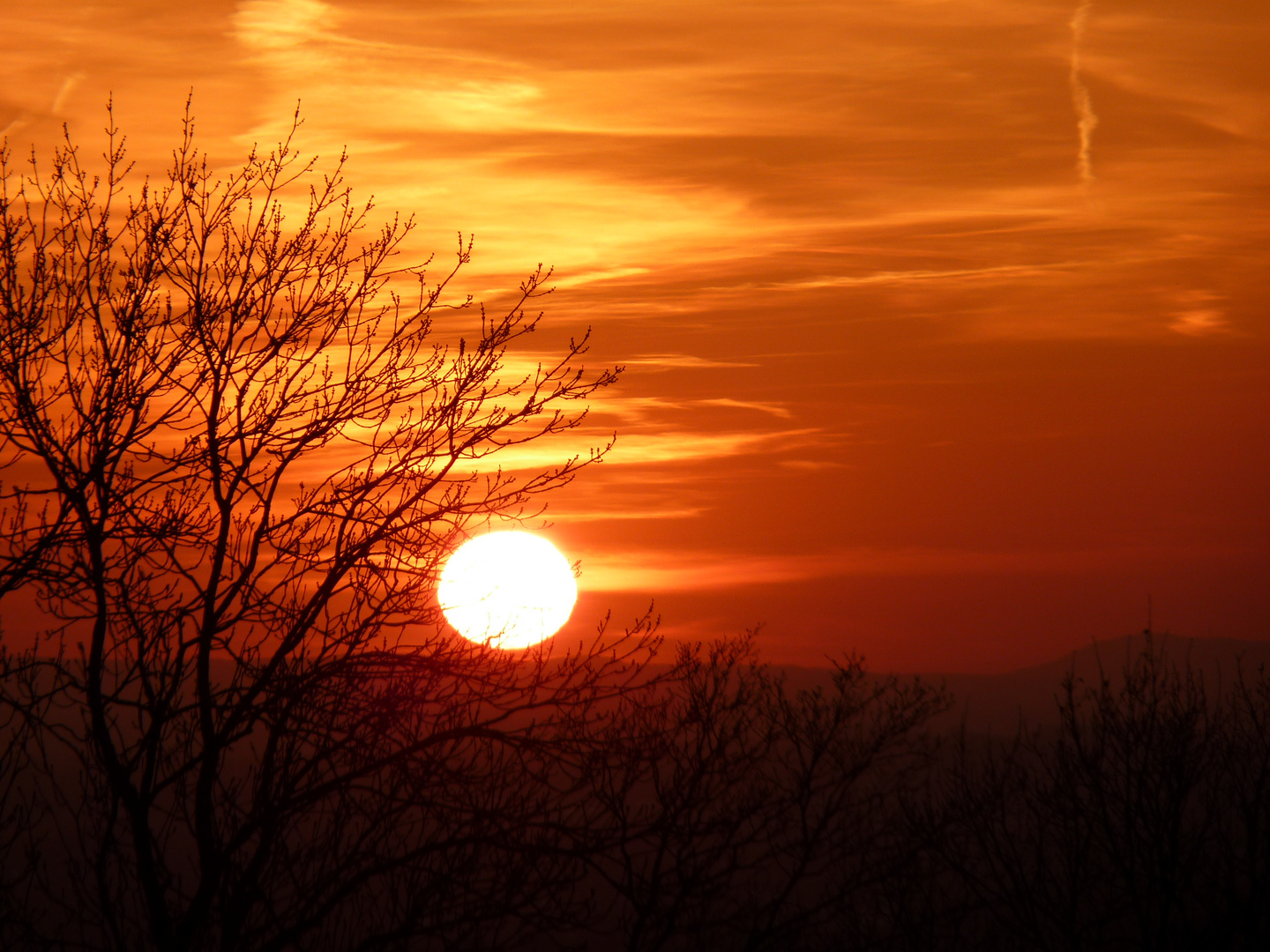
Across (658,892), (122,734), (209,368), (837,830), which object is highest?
(209,368)

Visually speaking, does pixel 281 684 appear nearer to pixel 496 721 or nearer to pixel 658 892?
pixel 496 721

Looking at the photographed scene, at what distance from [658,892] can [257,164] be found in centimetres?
658

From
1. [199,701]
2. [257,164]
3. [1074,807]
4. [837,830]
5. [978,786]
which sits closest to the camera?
[199,701]

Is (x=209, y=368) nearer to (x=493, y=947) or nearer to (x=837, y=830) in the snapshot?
(x=493, y=947)

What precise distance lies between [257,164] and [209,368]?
65.0 inches

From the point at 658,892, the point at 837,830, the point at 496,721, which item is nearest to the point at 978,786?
the point at 837,830

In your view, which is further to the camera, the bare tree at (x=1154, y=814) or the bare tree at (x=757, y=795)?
the bare tree at (x=1154, y=814)

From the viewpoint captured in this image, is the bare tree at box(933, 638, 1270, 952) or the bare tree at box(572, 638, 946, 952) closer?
the bare tree at box(572, 638, 946, 952)

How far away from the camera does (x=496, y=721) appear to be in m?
9.70

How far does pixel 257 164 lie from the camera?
10078mm

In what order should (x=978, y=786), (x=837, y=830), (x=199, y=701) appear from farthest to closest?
(x=978, y=786), (x=837, y=830), (x=199, y=701)

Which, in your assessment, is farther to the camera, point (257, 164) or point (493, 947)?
point (257, 164)

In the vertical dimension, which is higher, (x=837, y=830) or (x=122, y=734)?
(x=122, y=734)

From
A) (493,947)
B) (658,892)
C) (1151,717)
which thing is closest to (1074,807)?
(1151,717)
